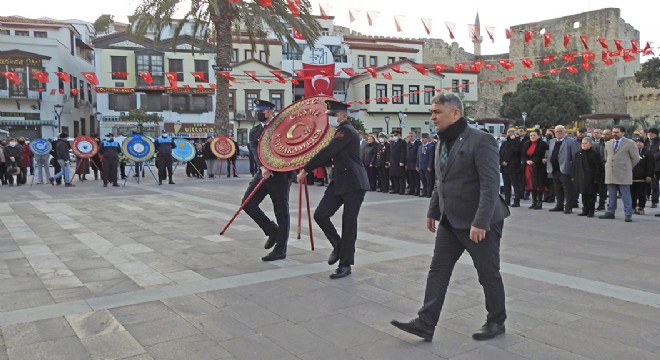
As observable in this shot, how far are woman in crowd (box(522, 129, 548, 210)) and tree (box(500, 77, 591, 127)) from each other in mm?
39920

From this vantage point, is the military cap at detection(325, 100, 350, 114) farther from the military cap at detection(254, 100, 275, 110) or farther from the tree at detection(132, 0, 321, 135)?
the tree at detection(132, 0, 321, 135)

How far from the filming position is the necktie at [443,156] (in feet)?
13.2

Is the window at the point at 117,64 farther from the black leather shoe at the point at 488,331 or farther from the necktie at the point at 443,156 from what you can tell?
the black leather shoe at the point at 488,331

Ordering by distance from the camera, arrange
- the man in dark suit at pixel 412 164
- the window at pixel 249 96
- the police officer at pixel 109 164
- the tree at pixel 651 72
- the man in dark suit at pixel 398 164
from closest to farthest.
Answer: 1. the man in dark suit at pixel 412 164
2. the man in dark suit at pixel 398 164
3. the police officer at pixel 109 164
4. the tree at pixel 651 72
5. the window at pixel 249 96

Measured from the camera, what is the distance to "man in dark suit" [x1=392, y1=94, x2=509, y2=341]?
376 cm

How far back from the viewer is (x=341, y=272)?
5.75m

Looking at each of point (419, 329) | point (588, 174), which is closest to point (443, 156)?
point (419, 329)

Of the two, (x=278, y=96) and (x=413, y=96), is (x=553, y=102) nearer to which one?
(x=413, y=96)

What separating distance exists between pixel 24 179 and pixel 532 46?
6443cm

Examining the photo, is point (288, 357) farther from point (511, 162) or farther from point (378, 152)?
point (378, 152)

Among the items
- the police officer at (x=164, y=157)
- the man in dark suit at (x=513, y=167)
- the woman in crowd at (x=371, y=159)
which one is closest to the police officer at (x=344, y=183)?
the man in dark suit at (x=513, y=167)

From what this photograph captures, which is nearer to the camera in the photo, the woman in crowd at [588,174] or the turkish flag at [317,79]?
the woman in crowd at [588,174]

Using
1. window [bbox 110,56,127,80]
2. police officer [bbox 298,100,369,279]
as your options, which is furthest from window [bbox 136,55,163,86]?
police officer [bbox 298,100,369,279]

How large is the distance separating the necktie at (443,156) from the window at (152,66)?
45717 mm
